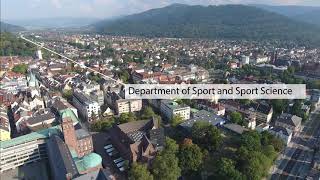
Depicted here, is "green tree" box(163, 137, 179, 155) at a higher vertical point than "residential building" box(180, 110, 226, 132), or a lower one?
higher

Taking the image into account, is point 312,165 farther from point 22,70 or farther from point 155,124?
point 22,70

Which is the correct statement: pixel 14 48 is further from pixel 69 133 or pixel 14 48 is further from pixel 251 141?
pixel 251 141

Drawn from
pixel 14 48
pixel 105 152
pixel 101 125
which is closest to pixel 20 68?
pixel 14 48

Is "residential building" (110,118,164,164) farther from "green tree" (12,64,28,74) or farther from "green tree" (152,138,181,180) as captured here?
"green tree" (12,64,28,74)

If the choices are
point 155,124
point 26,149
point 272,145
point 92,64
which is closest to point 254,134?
point 272,145

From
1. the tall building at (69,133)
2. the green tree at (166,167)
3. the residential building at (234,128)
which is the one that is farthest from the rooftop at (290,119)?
the tall building at (69,133)

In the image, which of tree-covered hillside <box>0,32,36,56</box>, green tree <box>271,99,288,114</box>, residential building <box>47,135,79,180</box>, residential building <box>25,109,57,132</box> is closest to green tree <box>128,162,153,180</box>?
residential building <box>47,135,79,180</box>

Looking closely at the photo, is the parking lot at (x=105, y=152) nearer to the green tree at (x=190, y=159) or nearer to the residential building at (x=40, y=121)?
the green tree at (x=190, y=159)
